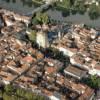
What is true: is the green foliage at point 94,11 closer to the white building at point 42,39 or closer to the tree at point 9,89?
the white building at point 42,39

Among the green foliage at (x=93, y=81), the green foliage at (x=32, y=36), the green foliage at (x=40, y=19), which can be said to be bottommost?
the green foliage at (x=93, y=81)

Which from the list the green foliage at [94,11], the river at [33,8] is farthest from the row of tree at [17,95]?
the green foliage at [94,11]

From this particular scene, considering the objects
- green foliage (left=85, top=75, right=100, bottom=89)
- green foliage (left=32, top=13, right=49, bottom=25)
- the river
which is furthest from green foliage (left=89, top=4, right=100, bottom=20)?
green foliage (left=85, top=75, right=100, bottom=89)

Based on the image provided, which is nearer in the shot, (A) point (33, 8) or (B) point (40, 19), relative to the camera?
(B) point (40, 19)

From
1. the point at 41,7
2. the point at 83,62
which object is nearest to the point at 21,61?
the point at 83,62

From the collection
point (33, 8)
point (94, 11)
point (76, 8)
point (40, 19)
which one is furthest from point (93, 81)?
point (33, 8)

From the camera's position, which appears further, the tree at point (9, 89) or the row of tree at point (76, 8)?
the row of tree at point (76, 8)

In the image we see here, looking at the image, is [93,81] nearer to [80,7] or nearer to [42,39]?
[42,39]

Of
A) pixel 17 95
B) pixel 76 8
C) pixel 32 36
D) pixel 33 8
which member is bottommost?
pixel 17 95

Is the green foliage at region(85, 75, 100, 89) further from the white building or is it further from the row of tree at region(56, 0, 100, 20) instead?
the row of tree at region(56, 0, 100, 20)

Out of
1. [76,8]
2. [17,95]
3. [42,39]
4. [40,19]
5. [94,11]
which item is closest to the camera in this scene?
[17,95]
